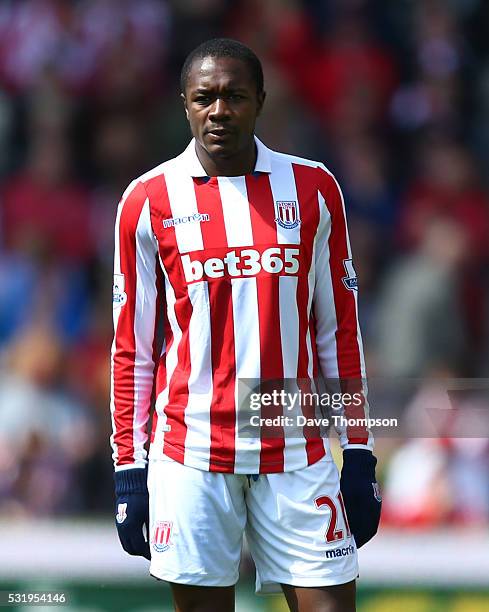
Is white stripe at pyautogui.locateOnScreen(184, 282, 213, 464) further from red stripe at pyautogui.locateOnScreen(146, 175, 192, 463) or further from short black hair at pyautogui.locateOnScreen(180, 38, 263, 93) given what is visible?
short black hair at pyautogui.locateOnScreen(180, 38, 263, 93)

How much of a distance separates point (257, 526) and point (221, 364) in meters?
0.42

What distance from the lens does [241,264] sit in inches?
119

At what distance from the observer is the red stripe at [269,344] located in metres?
3.03

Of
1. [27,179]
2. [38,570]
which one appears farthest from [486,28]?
[38,570]

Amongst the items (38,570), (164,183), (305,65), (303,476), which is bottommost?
(38,570)

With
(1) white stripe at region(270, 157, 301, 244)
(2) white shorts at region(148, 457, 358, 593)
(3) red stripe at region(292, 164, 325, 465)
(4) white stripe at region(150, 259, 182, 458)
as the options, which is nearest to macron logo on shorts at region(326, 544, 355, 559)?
(2) white shorts at region(148, 457, 358, 593)

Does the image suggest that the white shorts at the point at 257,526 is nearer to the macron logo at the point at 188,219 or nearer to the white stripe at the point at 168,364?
the white stripe at the point at 168,364

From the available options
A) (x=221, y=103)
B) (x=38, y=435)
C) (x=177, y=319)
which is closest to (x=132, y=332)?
(x=177, y=319)

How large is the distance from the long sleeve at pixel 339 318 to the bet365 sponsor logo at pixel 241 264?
0.13 meters

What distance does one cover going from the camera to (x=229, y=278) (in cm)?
303

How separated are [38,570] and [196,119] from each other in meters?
2.32

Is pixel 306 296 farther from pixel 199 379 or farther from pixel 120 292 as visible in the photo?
pixel 120 292

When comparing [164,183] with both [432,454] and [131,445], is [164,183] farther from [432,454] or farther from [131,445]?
[432,454]

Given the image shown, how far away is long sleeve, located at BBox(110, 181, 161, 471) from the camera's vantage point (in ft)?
10.3
